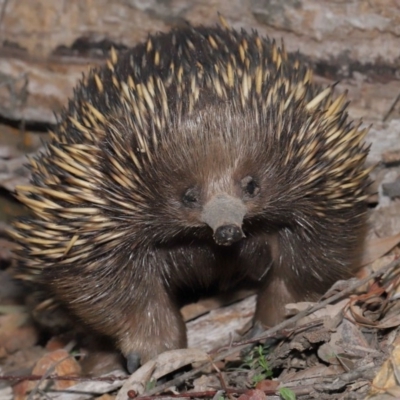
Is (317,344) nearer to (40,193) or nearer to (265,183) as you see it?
(265,183)

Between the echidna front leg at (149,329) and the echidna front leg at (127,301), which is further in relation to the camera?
the echidna front leg at (149,329)

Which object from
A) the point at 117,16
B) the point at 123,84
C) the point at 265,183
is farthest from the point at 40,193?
the point at 117,16

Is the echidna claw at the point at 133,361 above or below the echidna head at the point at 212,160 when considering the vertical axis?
below

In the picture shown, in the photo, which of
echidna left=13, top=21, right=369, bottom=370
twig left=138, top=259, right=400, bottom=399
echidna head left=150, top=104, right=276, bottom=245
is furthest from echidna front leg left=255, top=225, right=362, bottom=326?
echidna head left=150, top=104, right=276, bottom=245

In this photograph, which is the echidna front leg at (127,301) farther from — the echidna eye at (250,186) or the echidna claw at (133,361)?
the echidna eye at (250,186)

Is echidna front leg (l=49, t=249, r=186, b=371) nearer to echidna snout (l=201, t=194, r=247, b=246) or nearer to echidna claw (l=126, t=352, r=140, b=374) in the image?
echidna claw (l=126, t=352, r=140, b=374)

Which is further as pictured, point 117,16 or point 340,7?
point 117,16

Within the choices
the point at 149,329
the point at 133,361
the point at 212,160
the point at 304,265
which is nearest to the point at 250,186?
the point at 212,160

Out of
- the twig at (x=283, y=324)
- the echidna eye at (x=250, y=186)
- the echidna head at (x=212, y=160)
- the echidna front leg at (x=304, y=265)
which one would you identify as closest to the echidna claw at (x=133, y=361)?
the twig at (x=283, y=324)
